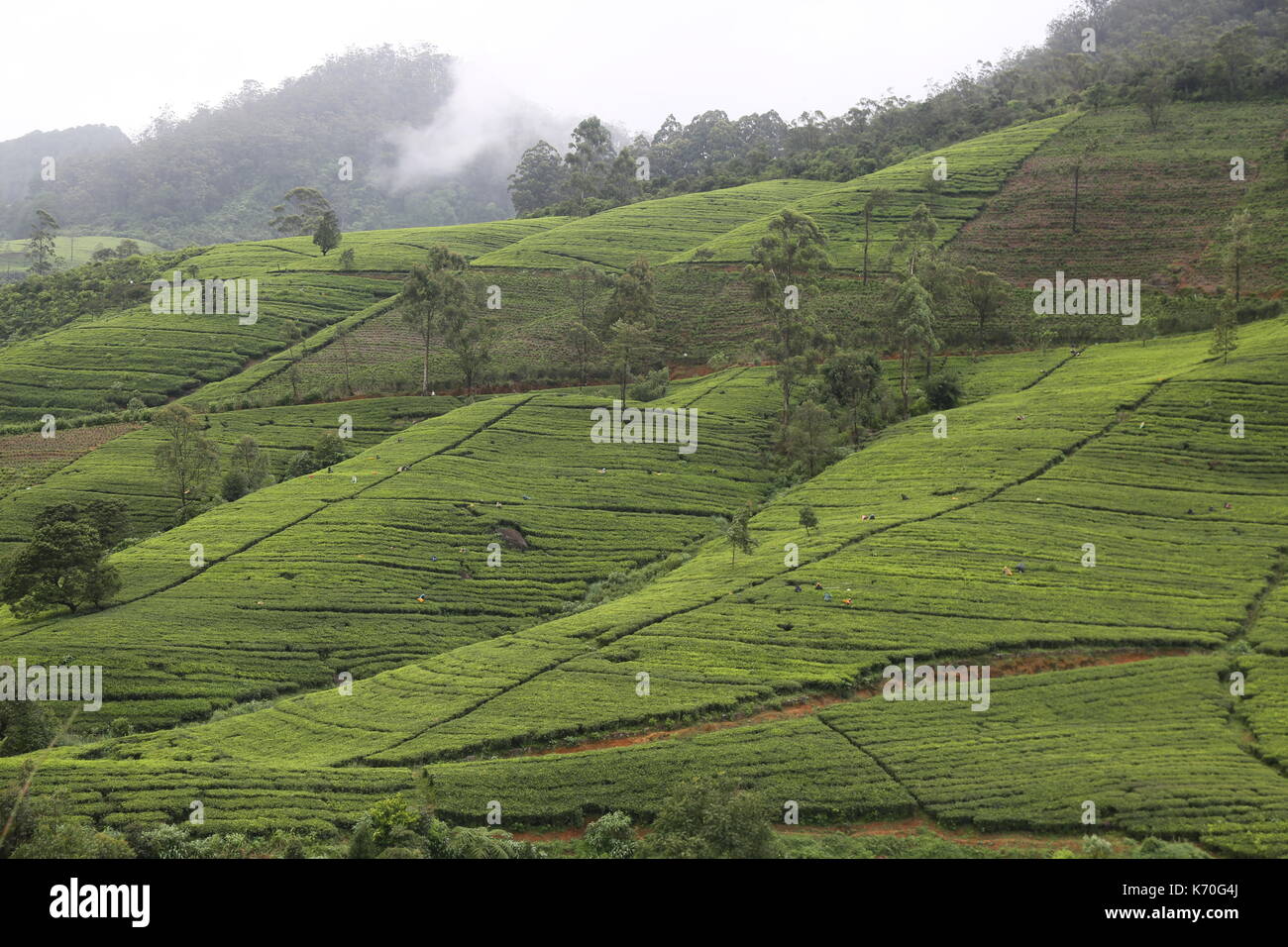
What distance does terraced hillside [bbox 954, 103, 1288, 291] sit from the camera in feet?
318

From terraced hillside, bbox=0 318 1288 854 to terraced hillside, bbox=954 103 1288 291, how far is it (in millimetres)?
35533

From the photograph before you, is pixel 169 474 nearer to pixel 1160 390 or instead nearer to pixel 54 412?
pixel 54 412

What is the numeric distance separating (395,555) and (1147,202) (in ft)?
302

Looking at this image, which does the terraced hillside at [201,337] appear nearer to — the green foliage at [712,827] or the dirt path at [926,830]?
the dirt path at [926,830]

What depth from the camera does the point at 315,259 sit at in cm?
12369

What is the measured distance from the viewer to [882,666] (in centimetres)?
4044

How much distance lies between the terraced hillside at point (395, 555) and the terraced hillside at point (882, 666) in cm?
54

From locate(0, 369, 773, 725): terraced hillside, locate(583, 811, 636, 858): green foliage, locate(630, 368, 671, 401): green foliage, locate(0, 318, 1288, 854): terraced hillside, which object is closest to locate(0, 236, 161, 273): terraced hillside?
locate(630, 368, 671, 401): green foliage

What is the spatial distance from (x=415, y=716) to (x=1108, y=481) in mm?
41317

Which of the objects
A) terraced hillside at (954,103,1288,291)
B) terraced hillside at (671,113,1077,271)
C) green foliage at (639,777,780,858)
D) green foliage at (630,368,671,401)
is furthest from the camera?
terraced hillside at (671,113,1077,271)

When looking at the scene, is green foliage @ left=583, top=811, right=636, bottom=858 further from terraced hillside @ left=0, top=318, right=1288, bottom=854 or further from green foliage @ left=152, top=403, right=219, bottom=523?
green foliage @ left=152, top=403, right=219, bottom=523

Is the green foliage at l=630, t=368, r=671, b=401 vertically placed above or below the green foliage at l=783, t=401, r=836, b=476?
above

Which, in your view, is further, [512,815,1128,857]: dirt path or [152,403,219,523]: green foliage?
[152,403,219,523]: green foliage
